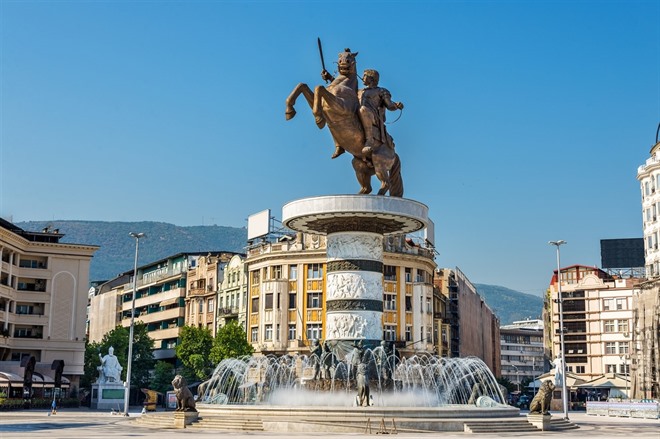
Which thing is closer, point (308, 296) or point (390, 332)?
point (308, 296)

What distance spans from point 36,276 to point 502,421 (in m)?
50.3

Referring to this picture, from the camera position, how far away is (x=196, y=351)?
68500 mm

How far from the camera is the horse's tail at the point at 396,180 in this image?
3381 cm

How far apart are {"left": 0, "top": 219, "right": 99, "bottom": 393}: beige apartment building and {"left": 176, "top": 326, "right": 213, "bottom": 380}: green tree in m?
8.28

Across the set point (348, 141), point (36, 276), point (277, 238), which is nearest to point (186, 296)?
point (277, 238)

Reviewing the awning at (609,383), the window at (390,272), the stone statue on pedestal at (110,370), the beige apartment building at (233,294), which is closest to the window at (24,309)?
the stone statue on pedestal at (110,370)

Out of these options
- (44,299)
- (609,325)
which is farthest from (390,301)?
(609,325)

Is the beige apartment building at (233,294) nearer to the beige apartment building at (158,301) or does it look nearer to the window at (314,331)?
the beige apartment building at (158,301)

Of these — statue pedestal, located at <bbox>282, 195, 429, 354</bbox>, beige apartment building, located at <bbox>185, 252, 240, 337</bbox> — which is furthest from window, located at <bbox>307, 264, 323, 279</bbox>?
statue pedestal, located at <bbox>282, 195, 429, 354</bbox>

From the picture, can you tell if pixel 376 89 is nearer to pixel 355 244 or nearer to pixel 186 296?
pixel 355 244

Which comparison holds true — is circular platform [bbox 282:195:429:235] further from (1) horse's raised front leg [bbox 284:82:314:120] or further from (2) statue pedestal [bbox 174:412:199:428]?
(2) statue pedestal [bbox 174:412:199:428]

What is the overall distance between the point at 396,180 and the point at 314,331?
35.0m

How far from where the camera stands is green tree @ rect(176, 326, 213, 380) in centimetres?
6712

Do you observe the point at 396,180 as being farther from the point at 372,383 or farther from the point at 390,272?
the point at 390,272
